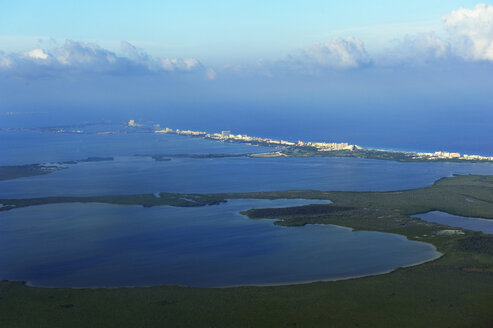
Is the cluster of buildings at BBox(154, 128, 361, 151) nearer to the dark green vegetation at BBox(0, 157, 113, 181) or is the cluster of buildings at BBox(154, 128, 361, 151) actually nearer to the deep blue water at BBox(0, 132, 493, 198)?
the deep blue water at BBox(0, 132, 493, 198)

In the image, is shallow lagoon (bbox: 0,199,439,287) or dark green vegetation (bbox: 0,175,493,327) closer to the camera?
dark green vegetation (bbox: 0,175,493,327)

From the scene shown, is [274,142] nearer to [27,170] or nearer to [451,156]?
[451,156]

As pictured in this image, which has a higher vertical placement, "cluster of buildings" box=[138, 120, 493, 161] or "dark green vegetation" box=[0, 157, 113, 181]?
"cluster of buildings" box=[138, 120, 493, 161]

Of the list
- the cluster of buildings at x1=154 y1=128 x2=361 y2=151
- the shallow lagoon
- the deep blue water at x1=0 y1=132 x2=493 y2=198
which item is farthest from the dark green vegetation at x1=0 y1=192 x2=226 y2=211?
the cluster of buildings at x1=154 y1=128 x2=361 y2=151

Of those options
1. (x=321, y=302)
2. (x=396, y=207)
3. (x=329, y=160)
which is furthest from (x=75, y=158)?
(x=321, y=302)

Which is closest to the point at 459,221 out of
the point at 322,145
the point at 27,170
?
the point at 27,170

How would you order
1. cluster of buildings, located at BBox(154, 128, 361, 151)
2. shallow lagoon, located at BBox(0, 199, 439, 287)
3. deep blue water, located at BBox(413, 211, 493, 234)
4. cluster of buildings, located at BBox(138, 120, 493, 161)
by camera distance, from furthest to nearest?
cluster of buildings, located at BBox(154, 128, 361, 151), cluster of buildings, located at BBox(138, 120, 493, 161), deep blue water, located at BBox(413, 211, 493, 234), shallow lagoon, located at BBox(0, 199, 439, 287)

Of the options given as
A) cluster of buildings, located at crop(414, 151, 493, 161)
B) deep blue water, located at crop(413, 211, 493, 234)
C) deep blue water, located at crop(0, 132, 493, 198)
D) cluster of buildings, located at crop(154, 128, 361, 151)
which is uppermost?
cluster of buildings, located at crop(154, 128, 361, 151)
